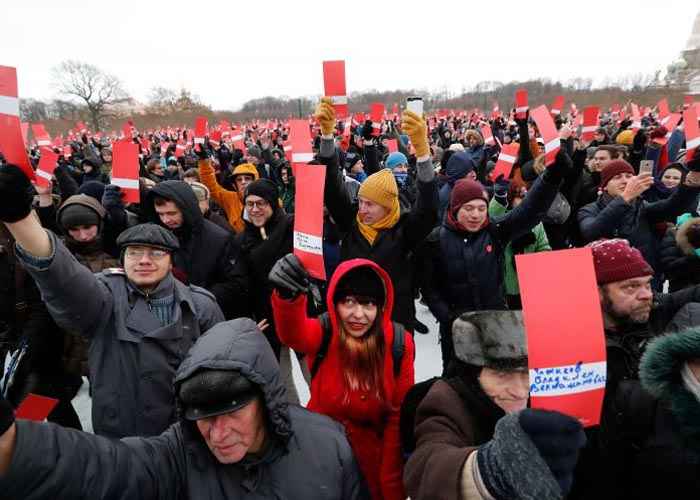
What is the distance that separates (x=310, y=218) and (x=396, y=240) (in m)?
1.12

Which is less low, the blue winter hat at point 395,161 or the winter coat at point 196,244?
the blue winter hat at point 395,161

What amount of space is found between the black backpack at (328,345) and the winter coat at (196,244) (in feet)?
3.51

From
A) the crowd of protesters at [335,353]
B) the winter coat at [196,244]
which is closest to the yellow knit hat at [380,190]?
the crowd of protesters at [335,353]

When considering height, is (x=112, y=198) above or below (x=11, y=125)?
below

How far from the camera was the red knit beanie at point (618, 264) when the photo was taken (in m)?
1.73

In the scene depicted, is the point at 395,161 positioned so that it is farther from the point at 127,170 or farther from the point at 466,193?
the point at 127,170

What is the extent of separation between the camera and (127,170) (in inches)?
119

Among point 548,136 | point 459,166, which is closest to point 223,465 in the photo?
point 548,136

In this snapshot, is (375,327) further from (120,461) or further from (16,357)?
(16,357)

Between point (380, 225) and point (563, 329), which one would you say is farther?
point (380, 225)

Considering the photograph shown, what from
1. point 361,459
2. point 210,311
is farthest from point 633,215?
point 210,311

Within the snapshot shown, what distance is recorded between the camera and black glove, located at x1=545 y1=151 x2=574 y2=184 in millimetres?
2488

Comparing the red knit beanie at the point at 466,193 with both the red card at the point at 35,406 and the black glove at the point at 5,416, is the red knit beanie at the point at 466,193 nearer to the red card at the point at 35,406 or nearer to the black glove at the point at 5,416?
the red card at the point at 35,406

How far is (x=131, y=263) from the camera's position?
184 cm
